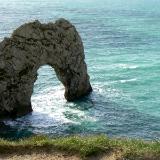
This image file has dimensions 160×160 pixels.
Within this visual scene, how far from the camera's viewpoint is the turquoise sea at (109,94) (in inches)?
2207

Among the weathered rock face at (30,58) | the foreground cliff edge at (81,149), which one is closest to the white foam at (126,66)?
the weathered rock face at (30,58)

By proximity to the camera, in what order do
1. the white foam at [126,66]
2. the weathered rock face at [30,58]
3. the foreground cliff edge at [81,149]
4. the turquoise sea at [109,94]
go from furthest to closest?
the white foam at [126,66] → the weathered rock face at [30,58] → the turquoise sea at [109,94] → the foreground cliff edge at [81,149]

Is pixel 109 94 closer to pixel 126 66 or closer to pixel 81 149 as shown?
pixel 126 66

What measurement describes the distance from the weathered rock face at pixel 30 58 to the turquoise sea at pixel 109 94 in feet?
7.40

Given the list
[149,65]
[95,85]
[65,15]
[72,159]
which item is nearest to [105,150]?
[72,159]

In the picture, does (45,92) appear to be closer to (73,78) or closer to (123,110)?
(73,78)

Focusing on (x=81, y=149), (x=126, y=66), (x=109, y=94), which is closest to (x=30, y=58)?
(x=109, y=94)

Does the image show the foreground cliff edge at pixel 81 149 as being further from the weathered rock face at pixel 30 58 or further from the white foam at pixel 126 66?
the white foam at pixel 126 66

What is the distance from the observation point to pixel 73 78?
70.2m

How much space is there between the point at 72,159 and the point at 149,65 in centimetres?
6458

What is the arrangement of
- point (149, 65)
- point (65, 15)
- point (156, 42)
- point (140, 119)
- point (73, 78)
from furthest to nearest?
point (65, 15), point (156, 42), point (149, 65), point (73, 78), point (140, 119)

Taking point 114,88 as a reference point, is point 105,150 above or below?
above

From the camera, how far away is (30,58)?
206ft

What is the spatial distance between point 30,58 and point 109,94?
13.4m
